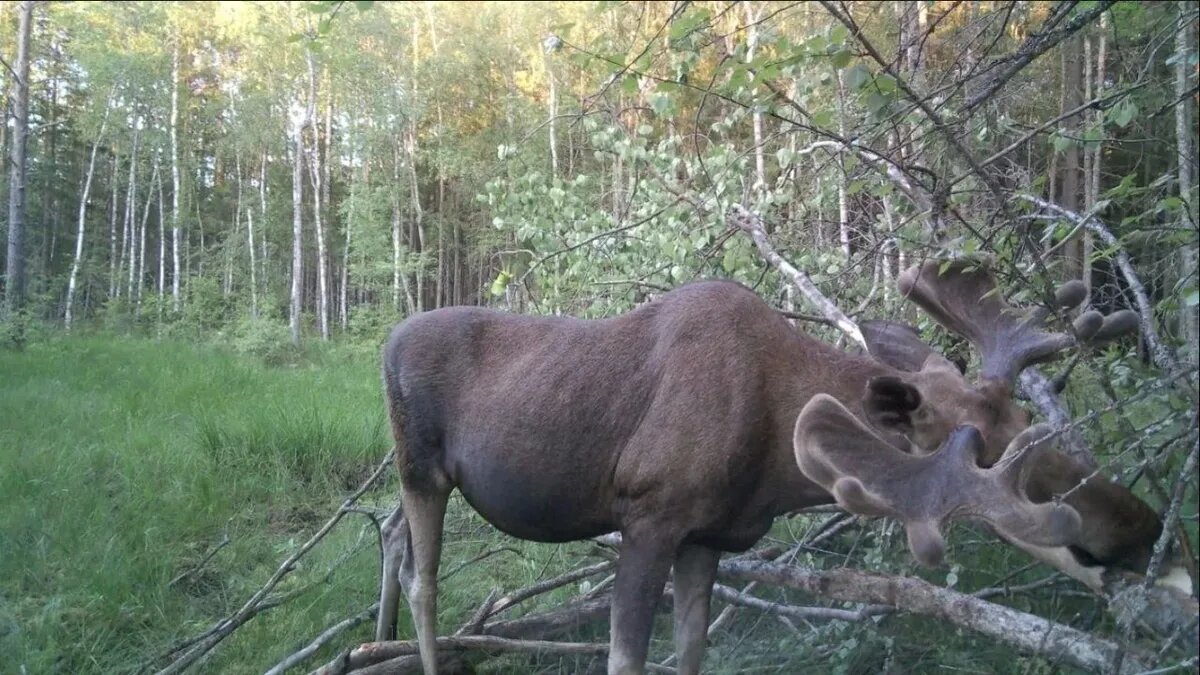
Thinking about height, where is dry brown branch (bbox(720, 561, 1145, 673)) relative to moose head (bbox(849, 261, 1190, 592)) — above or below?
below

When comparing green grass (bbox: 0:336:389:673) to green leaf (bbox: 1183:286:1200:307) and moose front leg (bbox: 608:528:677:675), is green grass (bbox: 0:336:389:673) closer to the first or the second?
moose front leg (bbox: 608:528:677:675)

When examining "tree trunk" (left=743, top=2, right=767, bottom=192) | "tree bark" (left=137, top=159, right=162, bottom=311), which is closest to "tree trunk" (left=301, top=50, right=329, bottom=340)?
"tree bark" (left=137, top=159, right=162, bottom=311)

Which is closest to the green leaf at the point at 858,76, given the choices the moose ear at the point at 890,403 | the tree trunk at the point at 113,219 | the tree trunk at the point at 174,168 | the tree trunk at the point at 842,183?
the tree trunk at the point at 842,183

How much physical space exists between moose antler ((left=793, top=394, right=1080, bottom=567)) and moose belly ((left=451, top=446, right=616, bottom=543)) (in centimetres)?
120

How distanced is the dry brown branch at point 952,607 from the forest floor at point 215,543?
277 millimetres

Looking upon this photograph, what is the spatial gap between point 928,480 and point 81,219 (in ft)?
34.8

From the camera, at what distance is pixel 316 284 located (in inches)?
744

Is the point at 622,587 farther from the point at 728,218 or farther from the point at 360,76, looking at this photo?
the point at 360,76

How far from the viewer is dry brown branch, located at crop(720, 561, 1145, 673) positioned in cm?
302

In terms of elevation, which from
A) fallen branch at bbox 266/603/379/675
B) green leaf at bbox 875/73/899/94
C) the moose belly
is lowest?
fallen branch at bbox 266/603/379/675

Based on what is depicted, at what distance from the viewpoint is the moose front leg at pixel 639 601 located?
11.0 ft

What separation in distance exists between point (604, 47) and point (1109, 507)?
2607mm

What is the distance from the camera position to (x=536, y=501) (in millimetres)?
3777

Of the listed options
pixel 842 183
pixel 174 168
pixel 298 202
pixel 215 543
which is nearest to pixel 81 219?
pixel 174 168
